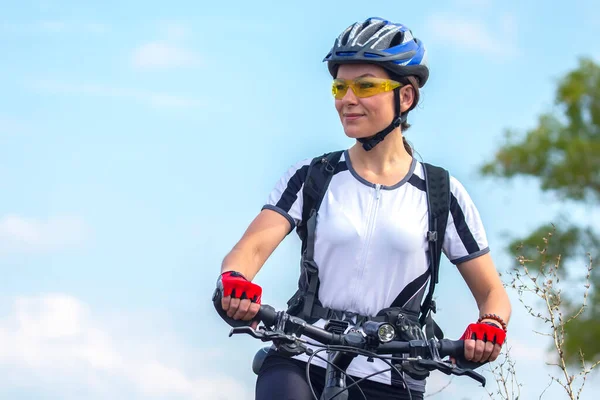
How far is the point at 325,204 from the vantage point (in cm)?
488

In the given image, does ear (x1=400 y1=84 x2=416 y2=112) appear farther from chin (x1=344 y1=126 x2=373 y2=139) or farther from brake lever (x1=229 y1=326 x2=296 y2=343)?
brake lever (x1=229 y1=326 x2=296 y2=343)

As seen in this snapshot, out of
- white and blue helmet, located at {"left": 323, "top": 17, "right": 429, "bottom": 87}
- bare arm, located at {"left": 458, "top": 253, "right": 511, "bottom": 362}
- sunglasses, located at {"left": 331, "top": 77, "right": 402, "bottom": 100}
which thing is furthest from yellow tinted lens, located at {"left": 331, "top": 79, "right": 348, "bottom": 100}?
bare arm, located at {"left": 458, "top": 253, "right": 511, "bottom": 362}

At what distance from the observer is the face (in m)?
4.92

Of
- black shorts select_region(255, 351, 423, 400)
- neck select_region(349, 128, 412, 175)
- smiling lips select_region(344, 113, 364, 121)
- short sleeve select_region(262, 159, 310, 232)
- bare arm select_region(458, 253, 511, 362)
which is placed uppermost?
smiling lips select_region(344, 113, 364, 121)

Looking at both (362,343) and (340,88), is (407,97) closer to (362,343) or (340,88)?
(340,88)

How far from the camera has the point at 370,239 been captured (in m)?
4.77

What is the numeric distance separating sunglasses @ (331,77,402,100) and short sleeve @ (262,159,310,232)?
42cm

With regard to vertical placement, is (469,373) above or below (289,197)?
below

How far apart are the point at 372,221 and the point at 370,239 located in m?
0.09

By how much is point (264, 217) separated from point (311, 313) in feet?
1.72

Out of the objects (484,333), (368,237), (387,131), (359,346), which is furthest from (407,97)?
(359,346)

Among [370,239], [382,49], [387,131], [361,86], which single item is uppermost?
[382,49]

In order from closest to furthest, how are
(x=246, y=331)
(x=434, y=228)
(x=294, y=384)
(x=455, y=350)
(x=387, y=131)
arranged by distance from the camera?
(x=246, y=331) < (x=455, y=350) < (x=294, y=384) < (x=434, y=228) < (x=387, y=131)

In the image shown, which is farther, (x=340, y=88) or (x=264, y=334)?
(x=340, y=88)
